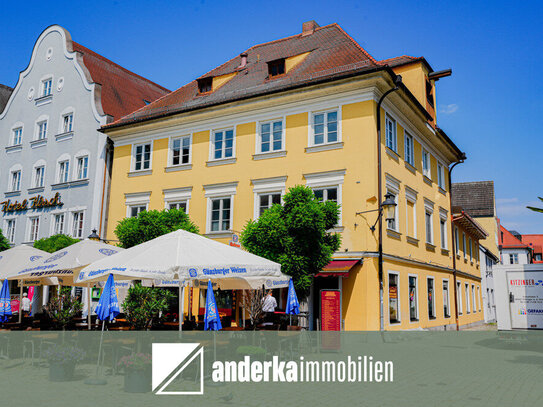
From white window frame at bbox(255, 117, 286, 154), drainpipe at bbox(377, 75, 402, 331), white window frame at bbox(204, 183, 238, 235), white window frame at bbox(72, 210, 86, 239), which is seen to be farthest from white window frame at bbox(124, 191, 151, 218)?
drainpipe at bbox(377, 75, 402, 331)

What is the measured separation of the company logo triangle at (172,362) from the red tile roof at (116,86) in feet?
69.1

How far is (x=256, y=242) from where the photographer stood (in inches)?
613

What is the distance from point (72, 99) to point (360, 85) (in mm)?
17331

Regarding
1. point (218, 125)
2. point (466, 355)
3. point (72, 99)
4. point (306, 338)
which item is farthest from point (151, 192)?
point (466, 355)

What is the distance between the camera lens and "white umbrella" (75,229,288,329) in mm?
9211

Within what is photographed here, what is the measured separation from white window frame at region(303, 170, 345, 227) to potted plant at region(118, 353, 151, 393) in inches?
474

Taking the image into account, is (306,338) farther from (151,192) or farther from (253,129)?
(151,192)

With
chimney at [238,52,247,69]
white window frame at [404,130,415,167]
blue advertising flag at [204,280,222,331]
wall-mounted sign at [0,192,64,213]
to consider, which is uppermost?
chimney at [238,52,247,69]

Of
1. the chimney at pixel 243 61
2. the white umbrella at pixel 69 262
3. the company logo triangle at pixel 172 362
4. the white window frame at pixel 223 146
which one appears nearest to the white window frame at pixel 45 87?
the chimney at pixel 243 61

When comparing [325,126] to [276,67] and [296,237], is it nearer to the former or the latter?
[276,67]

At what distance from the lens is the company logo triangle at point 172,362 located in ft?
28.4

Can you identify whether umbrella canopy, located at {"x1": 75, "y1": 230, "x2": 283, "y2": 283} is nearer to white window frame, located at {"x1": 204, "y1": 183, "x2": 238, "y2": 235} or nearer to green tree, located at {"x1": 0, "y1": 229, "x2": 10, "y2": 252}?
white window frame, located at {"x1": 204, "y1": 183, "x2": 238, "y2": 235}

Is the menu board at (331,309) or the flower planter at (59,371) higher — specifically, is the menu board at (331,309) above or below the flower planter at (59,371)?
above

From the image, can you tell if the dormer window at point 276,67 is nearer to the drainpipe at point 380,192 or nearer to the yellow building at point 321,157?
the yellow building at point 321,157
